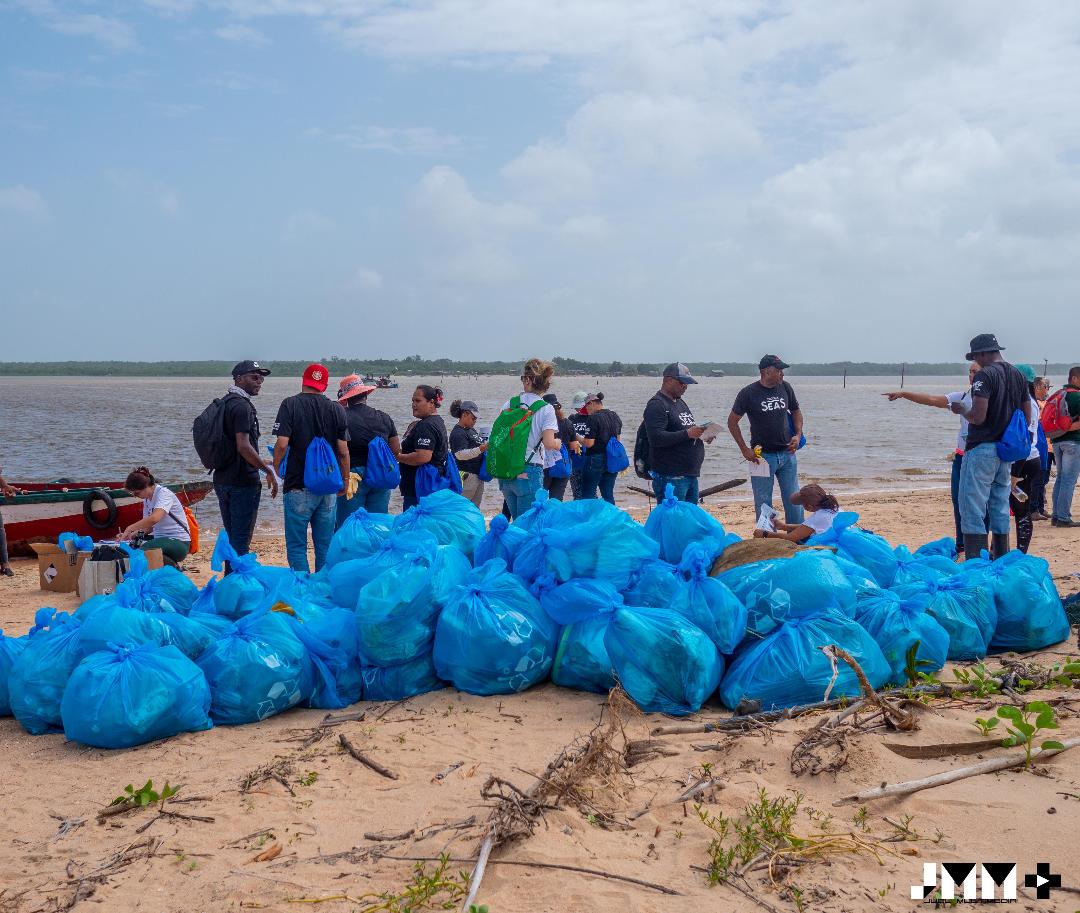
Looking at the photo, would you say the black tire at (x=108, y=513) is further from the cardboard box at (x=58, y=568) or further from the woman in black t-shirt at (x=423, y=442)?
the woman in black t-shirt at (x=423, y=442)

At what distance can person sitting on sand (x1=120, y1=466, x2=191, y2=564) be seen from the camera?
6.95 m

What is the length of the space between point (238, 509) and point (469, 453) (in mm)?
2450

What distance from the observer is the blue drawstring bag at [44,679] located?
4.09m

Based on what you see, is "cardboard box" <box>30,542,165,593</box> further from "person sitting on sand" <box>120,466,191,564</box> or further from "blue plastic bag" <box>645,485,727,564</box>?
"blue plastic bag" <box>645,485,727,564</box>

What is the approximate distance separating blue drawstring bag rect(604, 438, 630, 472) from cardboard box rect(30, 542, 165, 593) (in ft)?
15.3

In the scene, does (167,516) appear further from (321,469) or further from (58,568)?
→ (321,469)

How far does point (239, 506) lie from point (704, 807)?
4320mm

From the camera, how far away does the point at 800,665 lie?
12.5 ft

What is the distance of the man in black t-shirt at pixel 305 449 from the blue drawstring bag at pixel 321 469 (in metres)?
0.05

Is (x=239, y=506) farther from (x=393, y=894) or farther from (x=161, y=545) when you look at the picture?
(x=393, y=894)

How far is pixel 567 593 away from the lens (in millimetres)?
4062

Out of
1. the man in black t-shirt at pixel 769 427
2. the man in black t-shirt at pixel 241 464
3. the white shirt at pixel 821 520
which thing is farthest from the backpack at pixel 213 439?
the white shirt at pixel 821 520

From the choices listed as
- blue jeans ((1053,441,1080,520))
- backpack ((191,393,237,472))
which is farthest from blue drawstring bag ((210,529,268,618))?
blue jeans ((1053,441,1080,520))

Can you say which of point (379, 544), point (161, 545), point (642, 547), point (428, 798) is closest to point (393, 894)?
point (428, 798)
